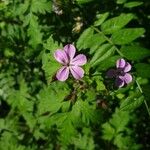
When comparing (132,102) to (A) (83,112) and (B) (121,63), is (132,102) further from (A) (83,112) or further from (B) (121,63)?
(A) (83,112)

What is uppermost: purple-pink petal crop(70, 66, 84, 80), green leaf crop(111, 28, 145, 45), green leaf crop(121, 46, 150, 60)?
green leaf crop(111, 28, 145, 45)

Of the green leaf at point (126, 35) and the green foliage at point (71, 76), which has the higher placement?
the green leaf at point (126, 35)

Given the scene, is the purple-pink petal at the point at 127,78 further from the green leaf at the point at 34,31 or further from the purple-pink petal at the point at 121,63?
the green leaf at the point at 34,31

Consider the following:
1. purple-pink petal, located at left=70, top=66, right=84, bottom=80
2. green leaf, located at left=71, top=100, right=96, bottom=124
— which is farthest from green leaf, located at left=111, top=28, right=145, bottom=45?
green leaf, located at left=71, top=100, right=96, bottom=124

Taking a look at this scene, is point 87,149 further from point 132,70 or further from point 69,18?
point 132,70

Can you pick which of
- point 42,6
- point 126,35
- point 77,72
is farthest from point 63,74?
point 42,6

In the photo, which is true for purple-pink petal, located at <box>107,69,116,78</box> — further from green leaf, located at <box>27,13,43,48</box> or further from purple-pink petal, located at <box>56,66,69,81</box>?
green leaf, located at <box>27,13,43,48</box>

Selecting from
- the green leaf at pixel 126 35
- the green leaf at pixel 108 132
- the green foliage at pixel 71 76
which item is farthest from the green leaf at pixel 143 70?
the green leaf at pixel 108 132
